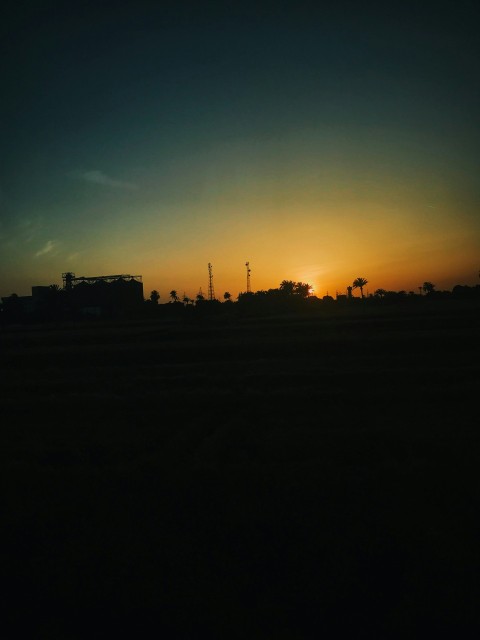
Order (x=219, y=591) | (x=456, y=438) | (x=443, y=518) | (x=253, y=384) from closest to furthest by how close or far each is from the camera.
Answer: (x=219, y=591)
(x=443, y=518)
(x=456, y=438)
(x=253, y=384)

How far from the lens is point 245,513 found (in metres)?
6.79

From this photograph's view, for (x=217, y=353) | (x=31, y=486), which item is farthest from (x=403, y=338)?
(x=31, y=486)

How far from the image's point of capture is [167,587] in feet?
16.8

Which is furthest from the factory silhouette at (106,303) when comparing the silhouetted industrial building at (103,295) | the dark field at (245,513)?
the dark field at (245,513)

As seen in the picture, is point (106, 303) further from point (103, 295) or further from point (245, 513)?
point (245, 513)

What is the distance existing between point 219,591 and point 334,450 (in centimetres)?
511

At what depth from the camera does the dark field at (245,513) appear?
471 centimetres

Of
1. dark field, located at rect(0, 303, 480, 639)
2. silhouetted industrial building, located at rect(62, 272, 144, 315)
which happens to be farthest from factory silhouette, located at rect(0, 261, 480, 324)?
dark field, located at rect(0, 303, 480, 639)

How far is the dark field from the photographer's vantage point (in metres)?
4.71

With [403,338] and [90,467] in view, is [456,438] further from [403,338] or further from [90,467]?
[403,338]

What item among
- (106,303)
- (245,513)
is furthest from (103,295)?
(245,513)

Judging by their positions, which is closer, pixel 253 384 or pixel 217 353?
pixel 253 384

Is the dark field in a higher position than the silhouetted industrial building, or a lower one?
lower

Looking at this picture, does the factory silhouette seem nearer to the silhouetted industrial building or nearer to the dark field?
the silhouetted industrial building
